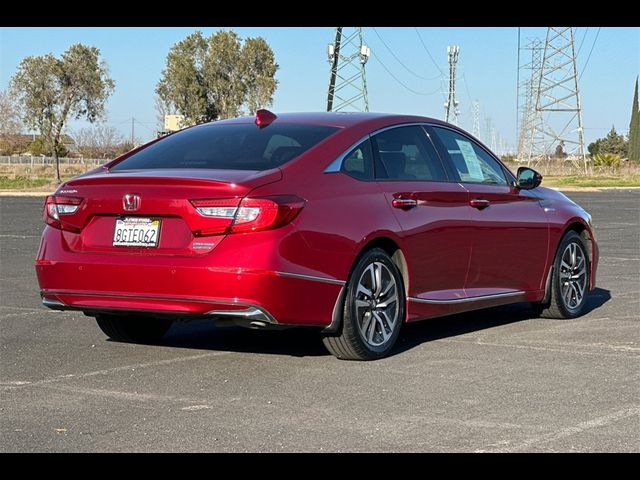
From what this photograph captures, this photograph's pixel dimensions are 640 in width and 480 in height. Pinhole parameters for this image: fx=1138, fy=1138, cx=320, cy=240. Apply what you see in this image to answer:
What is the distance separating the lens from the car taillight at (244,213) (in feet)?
21.2

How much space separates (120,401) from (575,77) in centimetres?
6138

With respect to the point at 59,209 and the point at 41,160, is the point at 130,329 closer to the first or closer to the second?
the point at 59,209

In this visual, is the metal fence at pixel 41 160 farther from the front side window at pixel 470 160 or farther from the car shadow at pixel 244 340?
the front side window at pixel 470 160

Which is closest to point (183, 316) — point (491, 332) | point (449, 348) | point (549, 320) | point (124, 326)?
point (124, 326)

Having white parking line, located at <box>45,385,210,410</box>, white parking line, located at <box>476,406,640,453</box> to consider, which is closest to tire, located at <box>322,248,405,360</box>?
white parking line, located at <box>45,385,210,410</box>

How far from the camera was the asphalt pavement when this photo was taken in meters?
5.07

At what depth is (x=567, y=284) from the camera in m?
9.21

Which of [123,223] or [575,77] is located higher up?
[575,77]

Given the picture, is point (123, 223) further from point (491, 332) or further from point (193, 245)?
point (491, 332)

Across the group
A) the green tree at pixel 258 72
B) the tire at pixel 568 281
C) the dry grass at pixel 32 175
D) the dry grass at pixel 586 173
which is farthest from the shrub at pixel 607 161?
the tire at pixel 568 281

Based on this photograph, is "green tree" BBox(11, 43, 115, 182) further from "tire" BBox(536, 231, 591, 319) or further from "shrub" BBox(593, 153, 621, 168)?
"tire" BBox(536, 231, 591, 319)

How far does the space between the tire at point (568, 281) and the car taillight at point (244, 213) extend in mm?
3284

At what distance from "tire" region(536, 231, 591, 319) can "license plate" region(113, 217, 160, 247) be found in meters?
3.66
